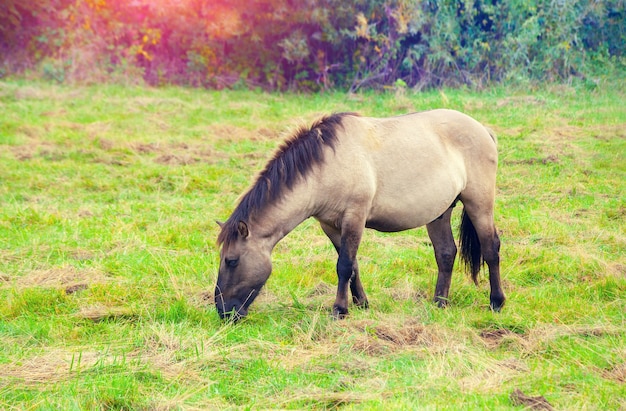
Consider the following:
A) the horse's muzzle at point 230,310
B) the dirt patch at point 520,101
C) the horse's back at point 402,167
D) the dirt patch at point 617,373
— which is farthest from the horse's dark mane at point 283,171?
the dirt patch at point 520,101

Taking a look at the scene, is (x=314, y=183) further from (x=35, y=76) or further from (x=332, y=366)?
(x=35, y=76)

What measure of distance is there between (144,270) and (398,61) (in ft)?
35.5

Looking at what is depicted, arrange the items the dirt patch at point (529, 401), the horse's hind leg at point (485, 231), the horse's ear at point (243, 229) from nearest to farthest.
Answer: the dirt patch at point (529, 401) < the horse's ear at point (243, 229) < the horse's hind leg at point (485, 231)

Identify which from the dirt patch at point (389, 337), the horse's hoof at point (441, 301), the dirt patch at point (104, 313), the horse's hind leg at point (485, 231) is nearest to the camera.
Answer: the dirt patch at point (389, 337)

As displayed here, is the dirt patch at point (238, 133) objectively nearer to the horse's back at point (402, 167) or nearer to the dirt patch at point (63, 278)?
the dirt patch at point (63, 278)

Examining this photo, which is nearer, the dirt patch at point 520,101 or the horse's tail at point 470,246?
the horse's tail at point 470,246

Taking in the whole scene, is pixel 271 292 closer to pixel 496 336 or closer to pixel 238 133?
pixel 496 336

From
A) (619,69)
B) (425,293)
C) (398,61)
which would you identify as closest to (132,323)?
(425,293)

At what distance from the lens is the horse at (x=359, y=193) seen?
5305mm

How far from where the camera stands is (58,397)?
3.94 meters

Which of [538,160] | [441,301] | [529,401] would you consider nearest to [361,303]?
[441,301]

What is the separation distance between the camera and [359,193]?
5.39 m

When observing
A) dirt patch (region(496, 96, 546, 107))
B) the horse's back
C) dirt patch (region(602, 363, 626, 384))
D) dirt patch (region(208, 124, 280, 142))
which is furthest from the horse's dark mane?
dirt patch (region(496, 96, 546, 107))

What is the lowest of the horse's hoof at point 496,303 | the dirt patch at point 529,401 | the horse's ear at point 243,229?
the horse's hoof at point 496,303
